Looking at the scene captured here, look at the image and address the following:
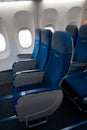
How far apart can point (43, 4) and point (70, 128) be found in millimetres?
2652

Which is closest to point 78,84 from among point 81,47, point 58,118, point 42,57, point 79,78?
point 79,78

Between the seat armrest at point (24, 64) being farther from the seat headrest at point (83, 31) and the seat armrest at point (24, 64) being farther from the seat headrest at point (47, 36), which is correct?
the seat headrest at point (83, 31)

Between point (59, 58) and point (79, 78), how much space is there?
821 millimetres

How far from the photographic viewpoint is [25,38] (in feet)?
12.8

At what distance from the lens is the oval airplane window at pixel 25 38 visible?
3787 mm

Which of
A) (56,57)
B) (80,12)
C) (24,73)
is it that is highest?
(80,12)

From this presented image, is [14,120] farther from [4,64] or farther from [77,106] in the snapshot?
[4,64]

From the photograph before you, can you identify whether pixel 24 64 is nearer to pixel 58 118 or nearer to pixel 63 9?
pixel 58 118

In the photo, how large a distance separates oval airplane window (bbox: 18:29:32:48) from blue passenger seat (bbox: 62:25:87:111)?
1.26 meters

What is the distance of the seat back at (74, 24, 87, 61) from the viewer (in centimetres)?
296

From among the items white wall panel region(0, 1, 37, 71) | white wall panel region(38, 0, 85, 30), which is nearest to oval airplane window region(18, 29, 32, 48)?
white wall panel region(0, 1, 37, 71)

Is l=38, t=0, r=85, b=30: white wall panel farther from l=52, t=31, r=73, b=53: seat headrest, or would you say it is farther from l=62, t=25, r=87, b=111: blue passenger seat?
l=52, t=31, r=73, b=53: seat headrest

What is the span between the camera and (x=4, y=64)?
3.76 metres

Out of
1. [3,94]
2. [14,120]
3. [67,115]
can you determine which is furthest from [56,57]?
[3,94]
